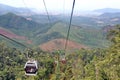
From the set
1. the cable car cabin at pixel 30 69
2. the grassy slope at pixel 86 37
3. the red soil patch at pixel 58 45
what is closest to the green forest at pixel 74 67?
the cable car cabin at pixel 30 69

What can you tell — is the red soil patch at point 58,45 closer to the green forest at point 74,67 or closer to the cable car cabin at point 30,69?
the green forest at point 74,67

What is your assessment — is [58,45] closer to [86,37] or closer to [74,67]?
[86,37]

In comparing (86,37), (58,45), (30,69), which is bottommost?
(30,69)

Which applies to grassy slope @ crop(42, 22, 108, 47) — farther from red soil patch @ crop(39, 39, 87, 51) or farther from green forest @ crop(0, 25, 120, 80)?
green forest @ crop(0, 25, 120, 80)

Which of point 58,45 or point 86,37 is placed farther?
point 86,37

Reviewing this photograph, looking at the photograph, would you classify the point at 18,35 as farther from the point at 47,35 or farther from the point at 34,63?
the point at 34,63

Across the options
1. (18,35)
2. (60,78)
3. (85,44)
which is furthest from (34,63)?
(18,35)

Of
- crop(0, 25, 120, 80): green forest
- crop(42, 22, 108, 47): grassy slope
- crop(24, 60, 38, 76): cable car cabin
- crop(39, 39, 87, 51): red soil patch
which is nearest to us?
crop(24, 60, 38, 76): cable car cabin

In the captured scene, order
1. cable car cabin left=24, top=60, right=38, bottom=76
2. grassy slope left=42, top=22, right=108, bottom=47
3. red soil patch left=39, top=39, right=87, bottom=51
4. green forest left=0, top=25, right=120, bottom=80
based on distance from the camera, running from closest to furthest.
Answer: cable car cabin left=24, top=60, right=38, bottom=76 < green forest left=0, top=25, right=120, bottom=80 < red soil patch left=39, top=39, right=87, bottom=51 < grassy slope left=42, top=22, right=108, bottom=47

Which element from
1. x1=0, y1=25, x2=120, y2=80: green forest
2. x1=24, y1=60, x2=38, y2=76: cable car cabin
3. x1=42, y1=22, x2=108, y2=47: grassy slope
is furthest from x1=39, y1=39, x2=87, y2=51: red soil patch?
x1=24, y1=60, x2=38, y2=76: cable car cabin

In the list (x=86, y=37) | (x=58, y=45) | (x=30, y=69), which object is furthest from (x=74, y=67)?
(x=86, y=37)

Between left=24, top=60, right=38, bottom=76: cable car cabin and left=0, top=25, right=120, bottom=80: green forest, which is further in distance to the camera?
left=0, top=25, right=120, bottom=80: green forest
